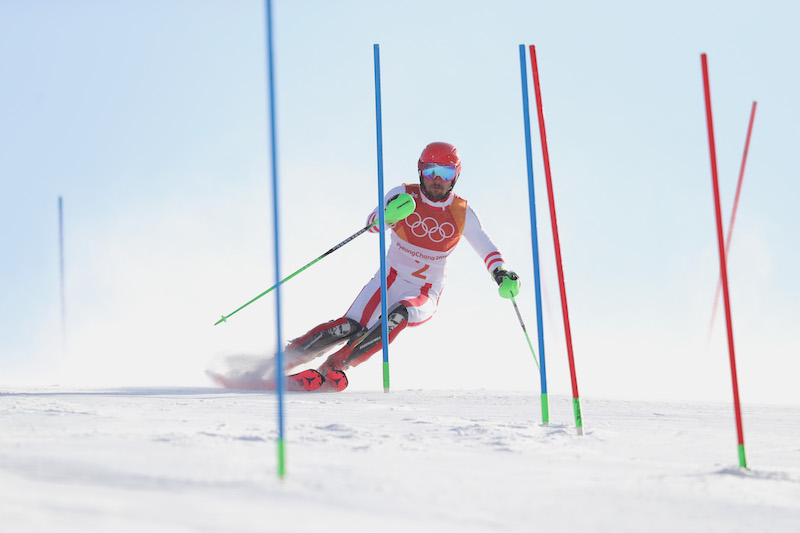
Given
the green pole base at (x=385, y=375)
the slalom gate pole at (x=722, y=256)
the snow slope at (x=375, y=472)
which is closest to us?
the snow slope at (x=375, y=472)

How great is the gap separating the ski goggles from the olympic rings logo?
315 millimetres

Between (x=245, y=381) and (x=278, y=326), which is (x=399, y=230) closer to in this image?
(x=245, y=381)

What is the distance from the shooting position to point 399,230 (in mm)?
6156

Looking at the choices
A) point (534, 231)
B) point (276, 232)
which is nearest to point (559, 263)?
point (534, 231)

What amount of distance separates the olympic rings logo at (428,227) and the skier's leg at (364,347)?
57cm

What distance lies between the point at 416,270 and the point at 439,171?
30.7 inches

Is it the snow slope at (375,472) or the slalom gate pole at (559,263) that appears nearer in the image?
the snow slope at (375,472)

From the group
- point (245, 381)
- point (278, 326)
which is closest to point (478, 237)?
point (245, 381)

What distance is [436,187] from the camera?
19.9ft

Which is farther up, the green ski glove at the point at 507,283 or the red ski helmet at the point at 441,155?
the red ski helmet at the point at 441,155

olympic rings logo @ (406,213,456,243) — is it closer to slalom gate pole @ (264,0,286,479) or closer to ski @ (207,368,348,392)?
ski @ (207,368,348,392)

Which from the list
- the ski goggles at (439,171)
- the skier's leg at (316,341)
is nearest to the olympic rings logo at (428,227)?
the ski goggles at (439,171)

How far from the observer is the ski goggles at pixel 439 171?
6.01 meters

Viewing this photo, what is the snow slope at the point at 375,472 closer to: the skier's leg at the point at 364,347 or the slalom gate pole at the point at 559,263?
the slalom gate pole at the point at 559,263
